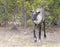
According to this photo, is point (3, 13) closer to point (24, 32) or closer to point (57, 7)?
point (24, 32)

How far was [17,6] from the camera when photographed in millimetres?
13391

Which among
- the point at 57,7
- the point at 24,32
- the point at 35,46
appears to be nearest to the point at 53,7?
the point at 57,7

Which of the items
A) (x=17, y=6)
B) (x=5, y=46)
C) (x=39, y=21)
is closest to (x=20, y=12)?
(x=17, y=6)

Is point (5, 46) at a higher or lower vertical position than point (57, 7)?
lower

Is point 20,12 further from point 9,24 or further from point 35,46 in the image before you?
point 35,46

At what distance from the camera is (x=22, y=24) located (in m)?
13.7

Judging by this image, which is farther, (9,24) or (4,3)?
(9,24)

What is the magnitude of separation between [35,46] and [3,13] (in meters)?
5.89

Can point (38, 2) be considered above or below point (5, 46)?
above

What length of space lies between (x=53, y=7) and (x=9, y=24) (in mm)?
3764

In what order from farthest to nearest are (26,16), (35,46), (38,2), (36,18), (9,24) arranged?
(9,24) → (26,16) → (38,2) → (36,18) → (35,46)

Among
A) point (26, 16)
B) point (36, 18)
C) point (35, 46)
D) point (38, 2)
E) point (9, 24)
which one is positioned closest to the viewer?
point (35, 46)

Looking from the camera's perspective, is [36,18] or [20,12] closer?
[36,18]

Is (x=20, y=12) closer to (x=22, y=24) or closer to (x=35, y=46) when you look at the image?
(x=22, y=24)
